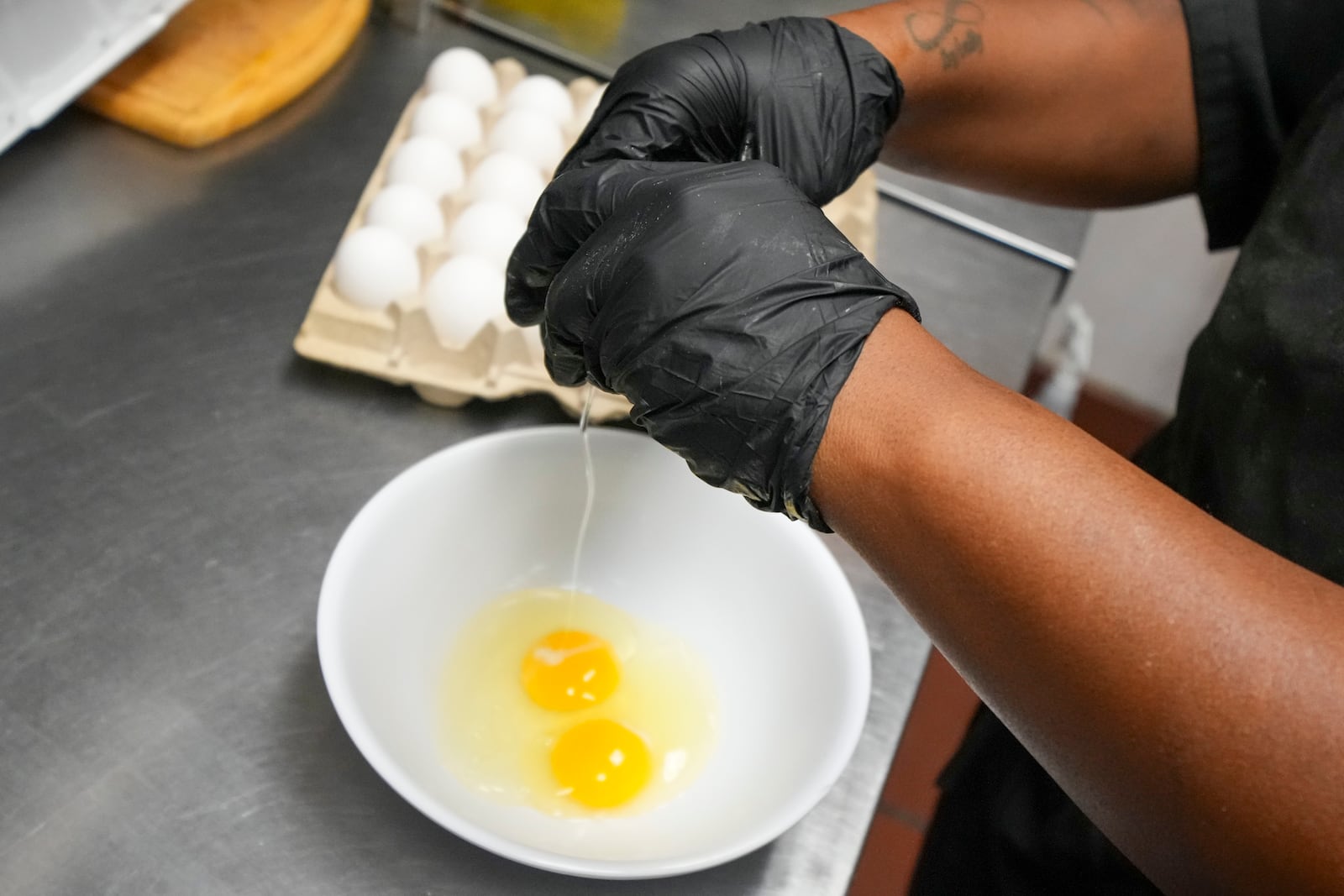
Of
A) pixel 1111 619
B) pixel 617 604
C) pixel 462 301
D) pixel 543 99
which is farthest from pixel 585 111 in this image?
pixel 1111 619

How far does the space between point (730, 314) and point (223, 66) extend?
109cm

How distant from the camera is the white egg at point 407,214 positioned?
1.24 metres

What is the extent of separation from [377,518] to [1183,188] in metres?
0.91

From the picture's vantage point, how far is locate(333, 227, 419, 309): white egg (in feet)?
3.80

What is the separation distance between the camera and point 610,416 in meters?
1.16

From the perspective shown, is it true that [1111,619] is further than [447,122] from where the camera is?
No

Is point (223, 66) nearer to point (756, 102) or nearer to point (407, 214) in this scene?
point (407, 214)

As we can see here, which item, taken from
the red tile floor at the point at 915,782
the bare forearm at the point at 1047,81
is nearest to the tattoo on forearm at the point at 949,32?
the bare forearm at the point at 1047,81

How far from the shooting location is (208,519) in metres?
1.04

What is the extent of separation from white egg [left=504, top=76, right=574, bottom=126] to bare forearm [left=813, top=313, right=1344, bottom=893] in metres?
0.89

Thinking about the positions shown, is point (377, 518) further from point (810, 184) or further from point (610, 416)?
point (810, 184)

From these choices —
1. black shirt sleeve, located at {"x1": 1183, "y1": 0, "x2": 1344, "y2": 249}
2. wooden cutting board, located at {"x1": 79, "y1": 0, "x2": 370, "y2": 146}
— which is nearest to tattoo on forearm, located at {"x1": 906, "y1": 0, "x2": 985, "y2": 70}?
black shirt sleeve, located at {"x1": 1183, "y1": 0, "x2": 1344, "y2": 249}

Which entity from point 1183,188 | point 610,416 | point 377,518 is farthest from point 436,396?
point 1183,188

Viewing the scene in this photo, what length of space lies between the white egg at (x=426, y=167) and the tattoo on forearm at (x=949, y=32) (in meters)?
0.60
